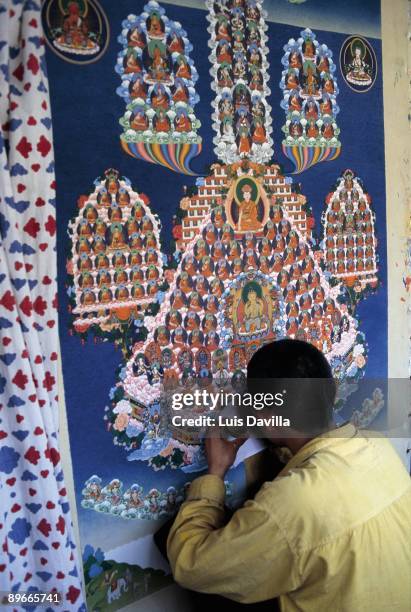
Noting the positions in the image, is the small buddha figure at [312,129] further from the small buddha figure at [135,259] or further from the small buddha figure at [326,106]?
the small buddha figure at [135,259]

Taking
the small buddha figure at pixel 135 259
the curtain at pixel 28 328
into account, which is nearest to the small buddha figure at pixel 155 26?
the curtain at pixel 28 328

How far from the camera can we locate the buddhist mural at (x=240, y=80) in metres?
1.72

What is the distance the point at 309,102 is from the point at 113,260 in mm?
880

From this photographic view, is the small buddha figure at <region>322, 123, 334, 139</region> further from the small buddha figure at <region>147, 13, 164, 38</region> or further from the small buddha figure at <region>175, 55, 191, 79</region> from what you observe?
the small buddha figure at <region>147, 13, 164, 38</region>

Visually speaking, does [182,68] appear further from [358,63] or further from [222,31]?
[358,63]

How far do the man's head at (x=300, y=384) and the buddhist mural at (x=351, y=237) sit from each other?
0.70m

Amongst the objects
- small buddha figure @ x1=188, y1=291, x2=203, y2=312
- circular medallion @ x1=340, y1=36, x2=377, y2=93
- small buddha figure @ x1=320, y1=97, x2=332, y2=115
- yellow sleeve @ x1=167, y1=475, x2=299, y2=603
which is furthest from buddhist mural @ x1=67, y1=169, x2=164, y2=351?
circular medallion @ x1=340, y1=36, x2=377, y2=93

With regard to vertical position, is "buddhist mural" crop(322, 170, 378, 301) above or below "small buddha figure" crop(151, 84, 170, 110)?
below

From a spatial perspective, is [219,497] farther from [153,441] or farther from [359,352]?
[359,352]

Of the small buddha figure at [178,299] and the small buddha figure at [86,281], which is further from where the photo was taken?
the small buddha figure at [178,299]

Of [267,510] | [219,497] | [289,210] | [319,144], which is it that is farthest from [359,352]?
[267,510]

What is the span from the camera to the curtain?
126 cm

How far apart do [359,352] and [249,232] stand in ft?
2.21

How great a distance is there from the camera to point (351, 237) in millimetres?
2111
